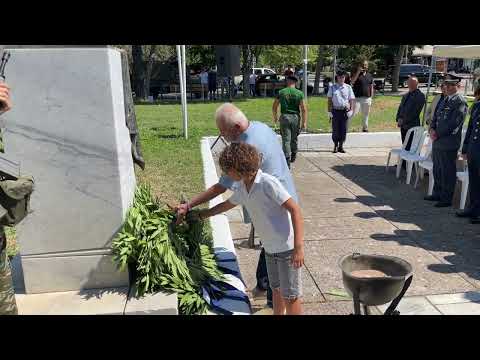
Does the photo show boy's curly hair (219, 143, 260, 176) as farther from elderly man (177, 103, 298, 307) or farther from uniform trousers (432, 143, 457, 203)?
uniform trousers (432, 143, 457, 203)

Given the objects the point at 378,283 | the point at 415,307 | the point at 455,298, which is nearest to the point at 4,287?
the point at 378,283

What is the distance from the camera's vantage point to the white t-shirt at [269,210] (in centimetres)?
300

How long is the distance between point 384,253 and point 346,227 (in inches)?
35.4

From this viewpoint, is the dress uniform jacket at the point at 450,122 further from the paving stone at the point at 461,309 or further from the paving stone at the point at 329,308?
the paving stone at the point at 329,308

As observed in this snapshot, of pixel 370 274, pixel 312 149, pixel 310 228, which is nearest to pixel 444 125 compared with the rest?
pixel 310 228

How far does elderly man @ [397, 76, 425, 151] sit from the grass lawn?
13.0 feet

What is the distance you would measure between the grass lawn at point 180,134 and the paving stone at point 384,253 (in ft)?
7.49

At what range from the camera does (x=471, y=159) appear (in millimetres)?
6066

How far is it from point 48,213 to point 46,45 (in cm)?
116

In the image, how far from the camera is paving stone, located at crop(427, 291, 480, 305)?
A: 3992mm

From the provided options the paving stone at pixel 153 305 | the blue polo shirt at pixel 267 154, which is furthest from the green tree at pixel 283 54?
the paving stone at pixel 153 305

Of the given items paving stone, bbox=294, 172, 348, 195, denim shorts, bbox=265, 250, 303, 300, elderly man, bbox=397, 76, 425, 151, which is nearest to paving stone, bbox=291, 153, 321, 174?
paving stone, bbox=294, 172, 348, 195

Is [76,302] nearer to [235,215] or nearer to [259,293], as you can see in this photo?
[259,293]

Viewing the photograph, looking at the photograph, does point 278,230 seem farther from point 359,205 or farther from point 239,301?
point 359,205
